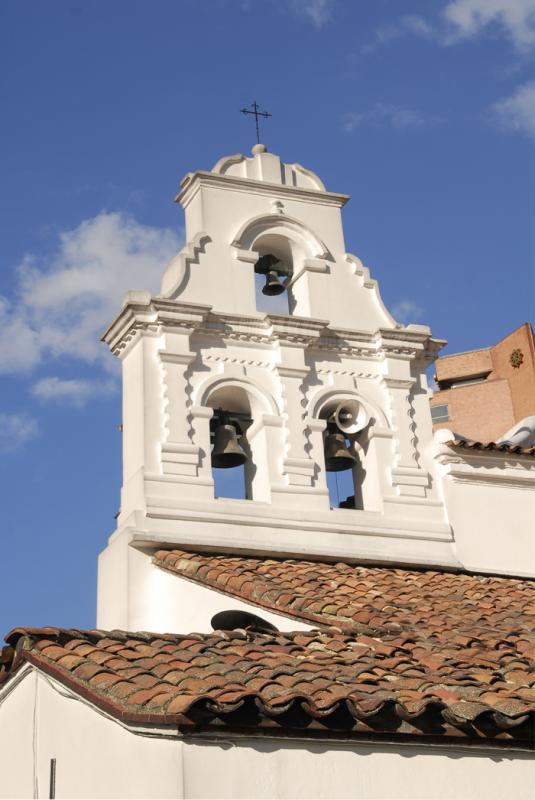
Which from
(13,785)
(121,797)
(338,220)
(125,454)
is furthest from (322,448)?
(121,797)

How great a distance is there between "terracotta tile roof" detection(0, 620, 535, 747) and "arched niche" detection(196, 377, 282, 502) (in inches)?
186

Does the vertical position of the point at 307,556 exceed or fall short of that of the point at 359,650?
it exceeds it

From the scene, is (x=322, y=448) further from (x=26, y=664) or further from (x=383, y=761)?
(x=383, y=761)

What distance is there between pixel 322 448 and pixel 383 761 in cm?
760

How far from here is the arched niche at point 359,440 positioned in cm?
1623

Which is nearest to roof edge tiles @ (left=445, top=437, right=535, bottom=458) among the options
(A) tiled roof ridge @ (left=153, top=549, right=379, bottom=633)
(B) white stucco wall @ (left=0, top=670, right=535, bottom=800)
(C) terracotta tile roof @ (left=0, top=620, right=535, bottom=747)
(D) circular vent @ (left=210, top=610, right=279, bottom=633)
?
(A) tiled roof ridge @ (left=153, top=549, right=379, bottom=633)

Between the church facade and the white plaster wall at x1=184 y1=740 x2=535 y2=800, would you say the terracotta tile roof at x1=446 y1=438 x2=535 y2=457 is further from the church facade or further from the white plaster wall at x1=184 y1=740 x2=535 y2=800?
the white plaster wall at x1=184 y1=740 x2=535 y2=800

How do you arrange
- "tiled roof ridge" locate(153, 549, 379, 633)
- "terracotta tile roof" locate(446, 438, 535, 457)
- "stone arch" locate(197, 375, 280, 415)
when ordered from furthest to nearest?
"terracotta tile roof" locate(446, 438, 535, 457), "stone arch" locate(197, 375, 280, 415), "tiled roof ridge" locate(153, 549, 379, 633)

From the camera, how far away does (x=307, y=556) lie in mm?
15211

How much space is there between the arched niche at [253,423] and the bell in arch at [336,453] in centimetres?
78

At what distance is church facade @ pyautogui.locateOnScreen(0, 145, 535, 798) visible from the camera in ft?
28.5

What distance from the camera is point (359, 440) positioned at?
16.8m

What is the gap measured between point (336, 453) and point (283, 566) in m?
2.19

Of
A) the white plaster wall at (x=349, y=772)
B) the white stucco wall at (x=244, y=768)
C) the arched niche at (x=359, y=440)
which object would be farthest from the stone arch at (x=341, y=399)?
the white plaster wall at (x=349, y=772)
